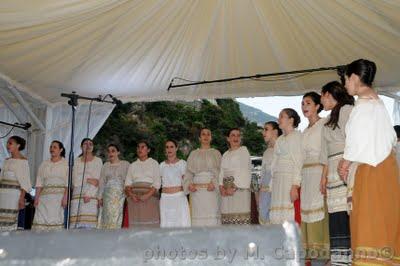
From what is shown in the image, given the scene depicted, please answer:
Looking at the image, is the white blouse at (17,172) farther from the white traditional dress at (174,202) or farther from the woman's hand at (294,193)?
the woman's hand at (294,193)

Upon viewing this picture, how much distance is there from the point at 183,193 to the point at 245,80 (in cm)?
165

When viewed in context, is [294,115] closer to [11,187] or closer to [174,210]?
[174,210]

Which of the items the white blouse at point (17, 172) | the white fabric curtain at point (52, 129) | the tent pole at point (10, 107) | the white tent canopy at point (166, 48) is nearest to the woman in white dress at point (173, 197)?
the white tent canopy at point (166, 48)

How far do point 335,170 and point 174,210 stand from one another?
8.40 ft

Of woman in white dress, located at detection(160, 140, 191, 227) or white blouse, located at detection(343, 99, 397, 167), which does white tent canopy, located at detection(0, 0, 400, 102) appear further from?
white blouse, located at detection(343, 99, 397, 167)

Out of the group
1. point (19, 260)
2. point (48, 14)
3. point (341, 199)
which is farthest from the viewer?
point (48, 14)

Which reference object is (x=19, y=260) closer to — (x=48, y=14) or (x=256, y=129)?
(x=48, y=14)

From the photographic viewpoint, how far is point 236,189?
17.0ft

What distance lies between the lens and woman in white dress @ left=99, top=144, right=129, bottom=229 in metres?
5.84

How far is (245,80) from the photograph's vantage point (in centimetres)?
643

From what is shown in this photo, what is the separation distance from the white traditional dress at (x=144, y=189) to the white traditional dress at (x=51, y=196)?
707 mm

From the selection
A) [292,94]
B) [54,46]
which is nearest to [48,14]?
[54,46]

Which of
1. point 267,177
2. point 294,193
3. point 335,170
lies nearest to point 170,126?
point 267,177

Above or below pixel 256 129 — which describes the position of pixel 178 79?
below
